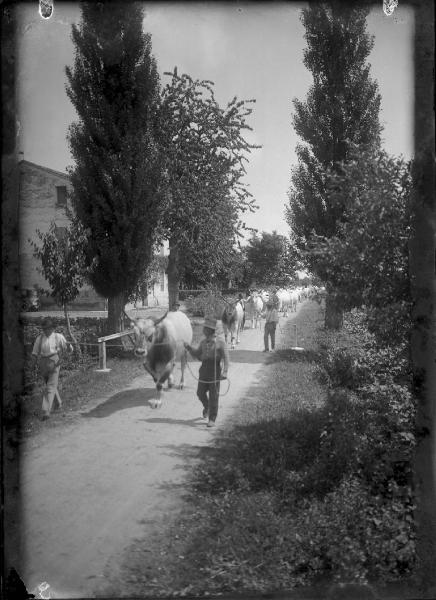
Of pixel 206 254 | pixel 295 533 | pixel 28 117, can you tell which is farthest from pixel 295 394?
pixel 28 117

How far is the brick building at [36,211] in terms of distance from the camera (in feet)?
11.8

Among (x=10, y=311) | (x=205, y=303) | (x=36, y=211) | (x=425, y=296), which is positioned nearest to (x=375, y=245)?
(x=425, y=296)

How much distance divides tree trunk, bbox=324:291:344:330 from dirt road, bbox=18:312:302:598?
112 cm

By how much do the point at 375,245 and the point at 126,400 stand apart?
2805mm

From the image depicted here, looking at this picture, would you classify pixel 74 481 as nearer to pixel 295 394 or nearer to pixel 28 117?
pixel 295 394

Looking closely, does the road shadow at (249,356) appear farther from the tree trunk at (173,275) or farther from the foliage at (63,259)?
the foliage at (63,259)

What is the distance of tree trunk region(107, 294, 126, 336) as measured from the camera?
13.5ft

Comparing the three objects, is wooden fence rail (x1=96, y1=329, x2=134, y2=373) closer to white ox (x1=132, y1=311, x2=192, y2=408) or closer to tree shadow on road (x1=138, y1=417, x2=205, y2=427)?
white ox (x1=132, y1=311, x2=192, y2=408)

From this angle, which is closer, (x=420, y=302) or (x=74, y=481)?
(x=74, y=481)

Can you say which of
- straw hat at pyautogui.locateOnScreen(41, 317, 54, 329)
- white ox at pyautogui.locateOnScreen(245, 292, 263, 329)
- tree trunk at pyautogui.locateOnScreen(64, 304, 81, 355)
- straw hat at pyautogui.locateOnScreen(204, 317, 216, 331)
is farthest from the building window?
white ox at pyautogui.locateOnScreen(245, 292, 263, 329)

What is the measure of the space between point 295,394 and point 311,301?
114 centimetres

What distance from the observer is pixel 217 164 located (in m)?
4.28

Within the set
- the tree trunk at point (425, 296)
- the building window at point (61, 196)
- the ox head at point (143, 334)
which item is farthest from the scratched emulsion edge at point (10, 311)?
the tree trunk at point (425, 296)

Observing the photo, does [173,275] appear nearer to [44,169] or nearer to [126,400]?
[126,400]
